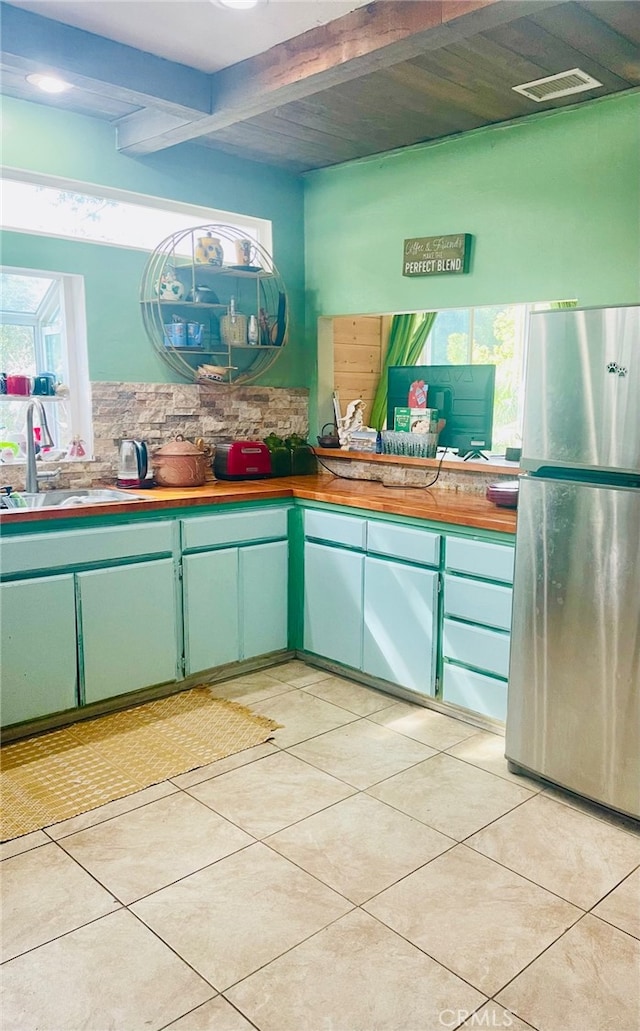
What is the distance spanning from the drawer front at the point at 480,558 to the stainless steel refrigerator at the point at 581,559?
27 centimetres

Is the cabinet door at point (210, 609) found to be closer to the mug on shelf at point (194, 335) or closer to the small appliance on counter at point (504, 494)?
the mug on shelf at point (194, 335)

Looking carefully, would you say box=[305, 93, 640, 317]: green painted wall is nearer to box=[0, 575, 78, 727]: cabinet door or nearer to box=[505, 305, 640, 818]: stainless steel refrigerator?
box=[505, 305, 640, 818]: stainless steel refrigerator

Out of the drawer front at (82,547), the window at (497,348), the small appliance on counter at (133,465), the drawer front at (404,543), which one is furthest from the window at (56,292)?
the window at (497,348)

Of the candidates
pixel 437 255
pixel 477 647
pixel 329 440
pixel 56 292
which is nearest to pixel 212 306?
pixel 56 292

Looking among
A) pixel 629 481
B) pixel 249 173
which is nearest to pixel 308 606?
pixel 629 481

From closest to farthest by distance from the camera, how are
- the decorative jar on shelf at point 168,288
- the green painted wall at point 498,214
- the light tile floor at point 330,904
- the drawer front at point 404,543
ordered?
the light tile floor at point 330,904 → the green painted wall at point 498,214 → the drawer front at point 404,543 → the decorative jar on shelf at point 168,288

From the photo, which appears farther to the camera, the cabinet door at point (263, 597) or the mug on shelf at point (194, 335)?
the mug on shelf at point (194, 335)

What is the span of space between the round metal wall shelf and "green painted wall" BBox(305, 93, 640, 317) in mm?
372

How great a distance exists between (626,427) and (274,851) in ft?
5.36

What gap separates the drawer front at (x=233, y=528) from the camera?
331 cm

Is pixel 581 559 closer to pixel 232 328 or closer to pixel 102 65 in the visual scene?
A: pixel 232 328

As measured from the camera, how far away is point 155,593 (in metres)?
3.20

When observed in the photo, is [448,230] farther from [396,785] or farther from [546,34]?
[396,785]

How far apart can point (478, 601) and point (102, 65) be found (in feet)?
7.99
